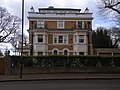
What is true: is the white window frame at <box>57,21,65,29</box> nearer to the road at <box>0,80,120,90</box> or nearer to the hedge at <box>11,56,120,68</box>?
the hedge at <box>11,56,120,68</box>

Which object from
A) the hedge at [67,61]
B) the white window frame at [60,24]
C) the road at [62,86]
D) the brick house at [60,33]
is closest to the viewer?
the road at [62,86]

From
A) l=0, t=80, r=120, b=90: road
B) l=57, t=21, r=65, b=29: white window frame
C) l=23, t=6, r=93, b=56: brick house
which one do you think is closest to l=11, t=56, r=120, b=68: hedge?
l=0, t=80, r=120, b=90: road

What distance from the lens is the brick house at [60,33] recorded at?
62.7 m

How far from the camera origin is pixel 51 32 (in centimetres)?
6488

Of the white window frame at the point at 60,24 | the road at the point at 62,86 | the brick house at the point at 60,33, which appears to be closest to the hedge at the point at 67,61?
the road at the point at 62,86

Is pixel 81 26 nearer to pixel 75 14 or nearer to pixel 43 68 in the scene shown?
pixel 75 14

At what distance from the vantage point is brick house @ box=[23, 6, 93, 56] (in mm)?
62688

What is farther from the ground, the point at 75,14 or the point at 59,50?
the point at 75,14

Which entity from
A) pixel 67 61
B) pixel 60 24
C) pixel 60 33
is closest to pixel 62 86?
pixel 67 61

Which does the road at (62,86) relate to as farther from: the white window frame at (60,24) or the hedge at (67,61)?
the white window frame at (60,24)

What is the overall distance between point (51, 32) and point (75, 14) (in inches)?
301

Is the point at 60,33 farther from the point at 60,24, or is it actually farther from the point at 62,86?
the point at 62,86

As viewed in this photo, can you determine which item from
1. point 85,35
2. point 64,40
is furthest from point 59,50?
point 85,35

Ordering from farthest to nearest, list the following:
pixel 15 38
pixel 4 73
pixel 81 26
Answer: pixel 81 26 < pixel 15 38 < pixel 4 73
